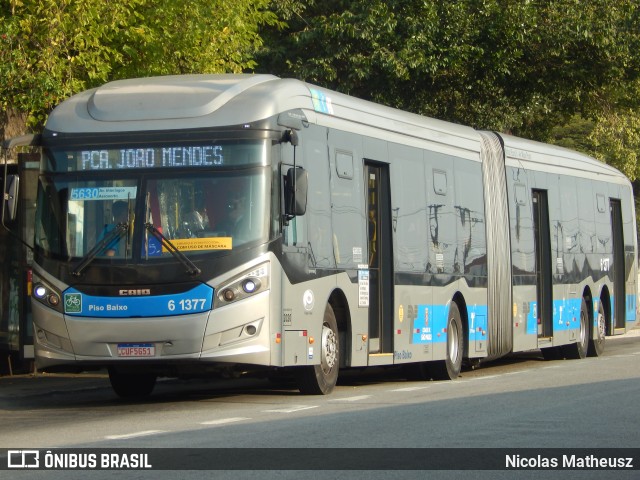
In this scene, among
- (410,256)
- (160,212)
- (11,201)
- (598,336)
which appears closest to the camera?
(160,212)

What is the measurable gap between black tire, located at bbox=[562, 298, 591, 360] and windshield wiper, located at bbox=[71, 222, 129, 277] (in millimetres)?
12525

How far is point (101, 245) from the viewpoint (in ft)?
45.9

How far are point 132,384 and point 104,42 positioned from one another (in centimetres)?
590

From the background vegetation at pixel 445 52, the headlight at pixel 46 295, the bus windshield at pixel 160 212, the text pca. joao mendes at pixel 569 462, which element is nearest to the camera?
the text pca. joao mendes at pixel 569 462

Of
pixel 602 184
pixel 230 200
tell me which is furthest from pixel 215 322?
pixel 602 184

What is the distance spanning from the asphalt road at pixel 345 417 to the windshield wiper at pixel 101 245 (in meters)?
1.47

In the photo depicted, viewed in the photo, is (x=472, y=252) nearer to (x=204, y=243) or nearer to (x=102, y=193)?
(x=204, y=243)

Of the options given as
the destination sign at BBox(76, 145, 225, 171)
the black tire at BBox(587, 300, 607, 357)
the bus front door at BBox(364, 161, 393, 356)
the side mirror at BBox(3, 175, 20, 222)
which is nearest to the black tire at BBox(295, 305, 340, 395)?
the bus front door at BBox(364, 161, 393, 356)

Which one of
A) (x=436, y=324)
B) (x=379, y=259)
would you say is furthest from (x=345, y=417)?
(x=436, y=324)

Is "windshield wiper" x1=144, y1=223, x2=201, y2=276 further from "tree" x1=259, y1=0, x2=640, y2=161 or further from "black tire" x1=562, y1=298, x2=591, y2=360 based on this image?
"tree" x1=259, y1=0, x2=640, y2=161

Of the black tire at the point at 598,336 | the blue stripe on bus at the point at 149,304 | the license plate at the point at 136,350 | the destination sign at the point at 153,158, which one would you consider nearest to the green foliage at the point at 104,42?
the destination sign at the point at 153,158

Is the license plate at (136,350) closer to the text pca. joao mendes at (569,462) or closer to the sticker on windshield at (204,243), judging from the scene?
the sticker on windshield at (204,243)

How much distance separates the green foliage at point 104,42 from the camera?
1784 centimetres

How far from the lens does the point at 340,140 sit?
15992mm
